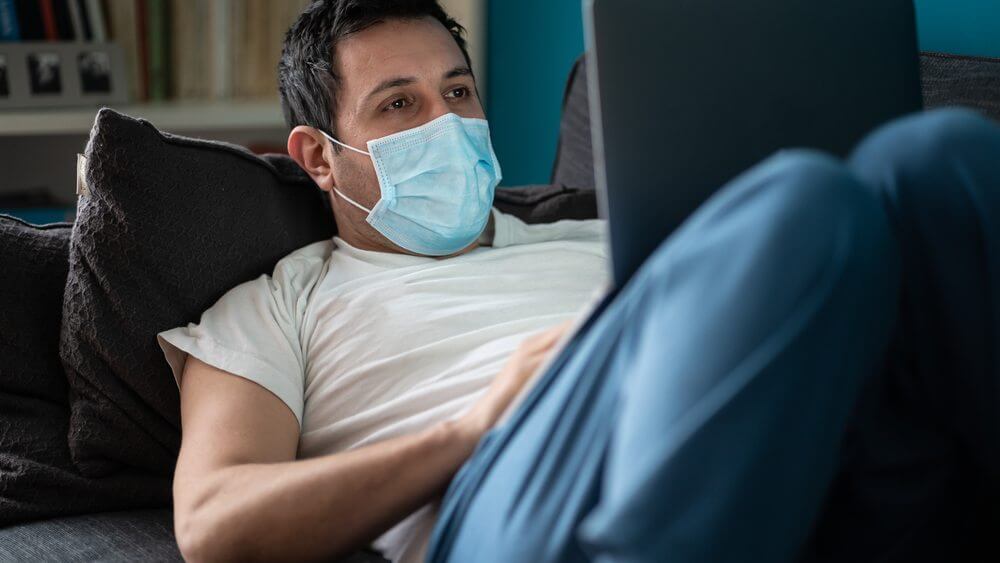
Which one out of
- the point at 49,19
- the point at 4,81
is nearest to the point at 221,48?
the point at 49,19

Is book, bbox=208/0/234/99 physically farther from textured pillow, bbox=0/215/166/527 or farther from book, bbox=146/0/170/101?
textured pillow, bbox=0/215/166/527

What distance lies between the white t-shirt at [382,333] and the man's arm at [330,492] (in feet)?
0.26

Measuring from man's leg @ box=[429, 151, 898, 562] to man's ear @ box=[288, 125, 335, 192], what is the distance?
825mm

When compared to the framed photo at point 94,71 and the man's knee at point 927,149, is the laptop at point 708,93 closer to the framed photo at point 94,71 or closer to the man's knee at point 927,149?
the man's knee at point 927,149

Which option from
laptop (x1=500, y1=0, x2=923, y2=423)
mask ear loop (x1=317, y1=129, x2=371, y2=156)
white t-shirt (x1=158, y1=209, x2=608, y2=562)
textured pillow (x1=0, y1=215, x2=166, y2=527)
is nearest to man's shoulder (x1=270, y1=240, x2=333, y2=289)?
white t-shirt (x1=158, y1=209, x2=608, y2=562)

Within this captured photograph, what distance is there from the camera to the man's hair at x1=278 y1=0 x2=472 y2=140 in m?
1.42

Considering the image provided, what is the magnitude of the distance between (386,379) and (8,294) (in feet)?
1.53

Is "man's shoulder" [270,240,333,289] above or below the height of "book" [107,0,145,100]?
below

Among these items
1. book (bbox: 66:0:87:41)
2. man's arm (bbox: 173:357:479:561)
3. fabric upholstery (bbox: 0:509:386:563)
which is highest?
book (bbox: 66:0:87:41)

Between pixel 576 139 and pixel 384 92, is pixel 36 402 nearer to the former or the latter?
pixel 384 92

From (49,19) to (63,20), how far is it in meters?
0.03

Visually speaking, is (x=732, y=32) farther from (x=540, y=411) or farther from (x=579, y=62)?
(x=579, y=62)

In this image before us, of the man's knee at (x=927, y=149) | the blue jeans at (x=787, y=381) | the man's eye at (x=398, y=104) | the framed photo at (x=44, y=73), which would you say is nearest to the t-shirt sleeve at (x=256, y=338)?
the man's eye at (x=398, y=104)

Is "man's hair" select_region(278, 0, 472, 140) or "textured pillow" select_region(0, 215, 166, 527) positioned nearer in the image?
"textured pillow" select_region(0, 215, 166, 527)
